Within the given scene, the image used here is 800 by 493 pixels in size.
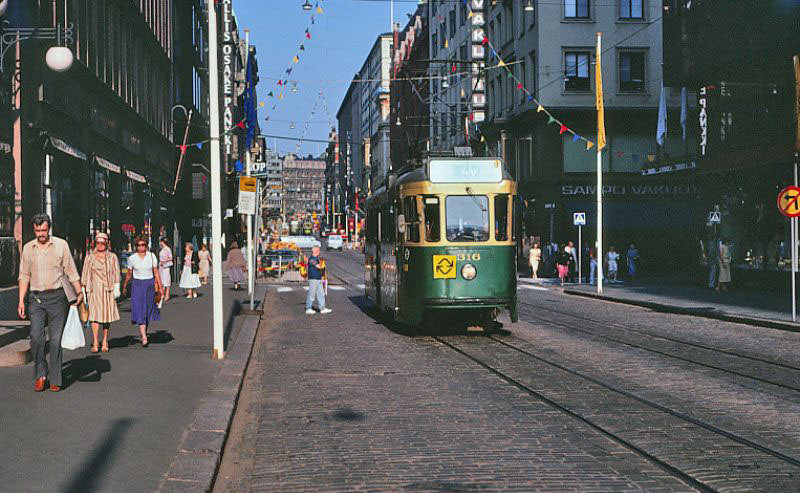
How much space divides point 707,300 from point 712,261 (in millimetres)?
6090

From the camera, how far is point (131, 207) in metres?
28.2

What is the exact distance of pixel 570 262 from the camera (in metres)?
38.2

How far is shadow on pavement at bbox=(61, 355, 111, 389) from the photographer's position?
418 inches

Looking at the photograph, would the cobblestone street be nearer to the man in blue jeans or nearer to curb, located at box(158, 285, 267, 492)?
curb, located at box(158, 285, 267, 492)

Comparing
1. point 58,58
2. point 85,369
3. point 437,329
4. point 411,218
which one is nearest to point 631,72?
point 437,329

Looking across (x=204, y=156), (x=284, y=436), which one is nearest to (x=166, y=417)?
(x=284, y=436)

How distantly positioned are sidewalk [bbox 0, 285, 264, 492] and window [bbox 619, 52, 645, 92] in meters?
35.9

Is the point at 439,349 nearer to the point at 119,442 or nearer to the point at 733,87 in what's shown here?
the point at 119,442

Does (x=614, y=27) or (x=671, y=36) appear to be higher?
(x=614, y=27)

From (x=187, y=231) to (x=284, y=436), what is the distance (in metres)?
44.2

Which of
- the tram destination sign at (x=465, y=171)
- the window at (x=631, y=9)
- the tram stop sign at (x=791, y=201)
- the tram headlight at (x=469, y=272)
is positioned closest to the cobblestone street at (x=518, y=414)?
the tram headlight at (x=469, y=272)

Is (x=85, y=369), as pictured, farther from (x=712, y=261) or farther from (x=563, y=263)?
(x=563, y=263)

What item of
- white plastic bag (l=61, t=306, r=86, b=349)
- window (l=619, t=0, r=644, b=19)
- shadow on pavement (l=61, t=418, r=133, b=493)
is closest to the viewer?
shadow on pavement (l=61, t=418, r=133, b=493)

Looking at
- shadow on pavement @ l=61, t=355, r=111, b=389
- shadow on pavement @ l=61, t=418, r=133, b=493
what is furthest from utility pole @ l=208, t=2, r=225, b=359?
shadow on pavement @ l=61, t=418, r=133, b=493
